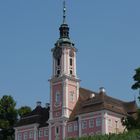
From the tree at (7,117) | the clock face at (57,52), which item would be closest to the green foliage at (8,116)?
the tree at (7,117)

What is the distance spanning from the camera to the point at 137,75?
69.1 m

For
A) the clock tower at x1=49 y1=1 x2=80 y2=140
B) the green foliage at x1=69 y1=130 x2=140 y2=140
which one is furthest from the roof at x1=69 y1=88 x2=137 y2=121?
the green foliage at x1=69 y1=130 x2=140 y2=140

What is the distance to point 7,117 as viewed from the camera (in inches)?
4560

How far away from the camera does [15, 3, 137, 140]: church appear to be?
100188 millimetres

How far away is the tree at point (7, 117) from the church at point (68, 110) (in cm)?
417

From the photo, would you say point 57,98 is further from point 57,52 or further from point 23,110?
point 23,110

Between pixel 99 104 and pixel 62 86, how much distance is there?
29.7 ft

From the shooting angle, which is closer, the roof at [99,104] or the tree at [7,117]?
the roof at [99,104]

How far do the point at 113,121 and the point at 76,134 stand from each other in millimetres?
6605

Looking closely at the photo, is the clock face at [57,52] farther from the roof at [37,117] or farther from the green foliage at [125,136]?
the green foliage at [125,136]

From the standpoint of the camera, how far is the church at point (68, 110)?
329ft

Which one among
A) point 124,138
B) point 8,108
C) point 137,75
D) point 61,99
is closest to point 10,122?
point 8,108

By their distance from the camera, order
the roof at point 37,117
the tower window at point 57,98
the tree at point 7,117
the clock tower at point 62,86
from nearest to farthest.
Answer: the clock tower at point 62,86
the tower window at point 57,98
the roof at point 37,117
the tree at point 7,117

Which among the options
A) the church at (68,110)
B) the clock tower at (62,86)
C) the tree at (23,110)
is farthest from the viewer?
the tree at (23,110)
